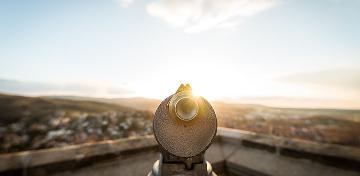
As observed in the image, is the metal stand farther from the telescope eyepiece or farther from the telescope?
the telescope eyepiece

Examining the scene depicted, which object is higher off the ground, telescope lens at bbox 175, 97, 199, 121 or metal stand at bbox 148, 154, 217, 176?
telescope lens at bbox 175, 97, 199, 121

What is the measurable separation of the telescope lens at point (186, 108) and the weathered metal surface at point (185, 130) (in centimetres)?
9

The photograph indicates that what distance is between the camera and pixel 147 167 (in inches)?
126

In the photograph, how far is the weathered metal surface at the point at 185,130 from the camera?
1.82 m

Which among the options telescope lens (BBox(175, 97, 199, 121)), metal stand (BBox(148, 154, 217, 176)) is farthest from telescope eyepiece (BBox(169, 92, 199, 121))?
metal stand (BBox(148, 154, 217, 176))

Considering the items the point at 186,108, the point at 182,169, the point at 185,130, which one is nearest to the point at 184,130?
the point at 185,130

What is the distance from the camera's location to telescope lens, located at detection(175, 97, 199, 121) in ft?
5.69

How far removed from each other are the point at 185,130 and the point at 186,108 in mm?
210

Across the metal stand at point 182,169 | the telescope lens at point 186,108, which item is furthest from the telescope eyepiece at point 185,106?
the metal stand at point 182,169

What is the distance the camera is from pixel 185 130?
1829 millimetres

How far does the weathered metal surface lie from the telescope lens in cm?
9

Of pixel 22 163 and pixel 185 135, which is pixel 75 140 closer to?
pixel 22 163

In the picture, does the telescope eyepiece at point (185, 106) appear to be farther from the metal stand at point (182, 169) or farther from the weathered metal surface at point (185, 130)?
the metal stand at point (182, 169)

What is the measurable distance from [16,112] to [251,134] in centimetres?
1065
